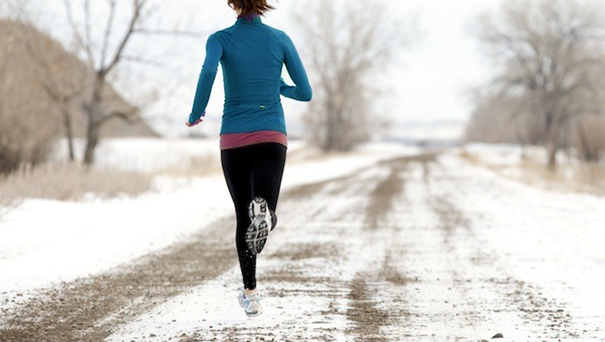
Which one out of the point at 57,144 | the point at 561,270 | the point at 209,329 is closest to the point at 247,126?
the point at 209,329

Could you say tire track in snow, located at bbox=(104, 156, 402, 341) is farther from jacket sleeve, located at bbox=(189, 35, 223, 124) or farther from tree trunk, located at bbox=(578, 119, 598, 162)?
tree trunk, located at bbox=(578, 119, 598, 162)

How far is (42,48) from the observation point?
56.4 ft

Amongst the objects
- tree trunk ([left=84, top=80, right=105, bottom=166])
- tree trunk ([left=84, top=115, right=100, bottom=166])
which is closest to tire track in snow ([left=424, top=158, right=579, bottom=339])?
tree trunk ([left=84, top=80, right=105, bottom=166])

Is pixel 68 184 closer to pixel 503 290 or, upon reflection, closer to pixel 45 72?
pixel 45 72

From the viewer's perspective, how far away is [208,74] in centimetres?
424

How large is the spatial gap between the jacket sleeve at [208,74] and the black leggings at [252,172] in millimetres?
339

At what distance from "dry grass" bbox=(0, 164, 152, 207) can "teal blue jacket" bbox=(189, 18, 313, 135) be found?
5.50 m

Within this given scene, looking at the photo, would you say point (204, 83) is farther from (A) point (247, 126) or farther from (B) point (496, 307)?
(B) point (496, 307)

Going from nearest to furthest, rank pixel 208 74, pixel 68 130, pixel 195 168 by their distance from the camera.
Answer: pixel 208 74 → pixel 68 130 → pixel 195 168

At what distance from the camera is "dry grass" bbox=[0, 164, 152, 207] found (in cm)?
1027

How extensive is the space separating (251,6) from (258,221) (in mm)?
1350

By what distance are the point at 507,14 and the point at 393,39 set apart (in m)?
8.07

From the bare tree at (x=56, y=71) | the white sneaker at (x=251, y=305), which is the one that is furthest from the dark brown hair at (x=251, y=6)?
the bare tree at (x=56, y=71)

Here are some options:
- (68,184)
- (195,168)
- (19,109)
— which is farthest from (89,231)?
(195,168)
